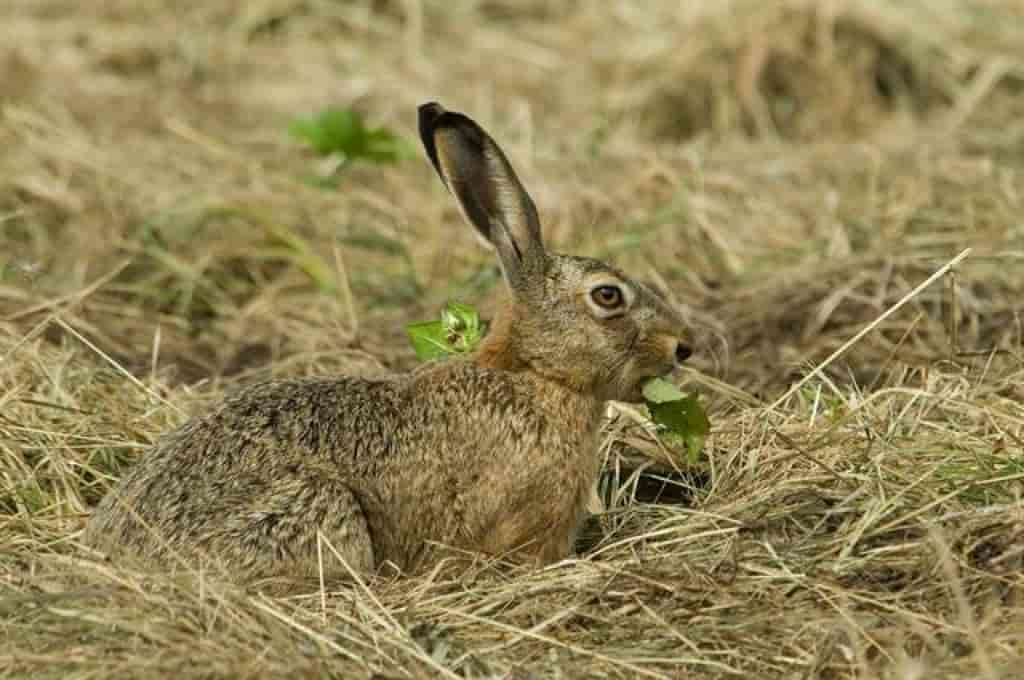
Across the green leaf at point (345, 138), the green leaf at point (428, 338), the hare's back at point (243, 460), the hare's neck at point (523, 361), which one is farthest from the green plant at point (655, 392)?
the green leaf at point (345, 138)

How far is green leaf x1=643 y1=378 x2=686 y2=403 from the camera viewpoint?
224 inches

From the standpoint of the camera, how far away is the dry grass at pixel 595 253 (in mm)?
4793

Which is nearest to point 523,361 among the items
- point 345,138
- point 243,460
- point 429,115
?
point 429,115

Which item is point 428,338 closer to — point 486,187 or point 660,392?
point 486,187

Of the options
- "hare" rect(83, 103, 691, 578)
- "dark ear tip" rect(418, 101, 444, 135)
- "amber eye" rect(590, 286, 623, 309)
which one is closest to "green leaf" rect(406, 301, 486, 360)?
"hare" rect(83, 103, 691, 578)

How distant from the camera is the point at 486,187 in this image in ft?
18.6

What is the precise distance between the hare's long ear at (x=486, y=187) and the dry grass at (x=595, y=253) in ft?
2.94

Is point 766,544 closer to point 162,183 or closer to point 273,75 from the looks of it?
point 162,183

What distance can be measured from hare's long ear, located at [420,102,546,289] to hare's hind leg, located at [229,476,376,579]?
97 cm

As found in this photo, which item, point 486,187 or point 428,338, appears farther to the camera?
point 428,338

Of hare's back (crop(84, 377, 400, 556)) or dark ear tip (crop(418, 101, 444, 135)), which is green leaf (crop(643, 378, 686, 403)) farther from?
dark ear tip (crop(418, 101, 444, 135))

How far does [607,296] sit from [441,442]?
0.70 m

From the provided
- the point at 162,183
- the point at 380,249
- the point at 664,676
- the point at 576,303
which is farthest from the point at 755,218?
the point at 664,676

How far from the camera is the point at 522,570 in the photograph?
543cm
